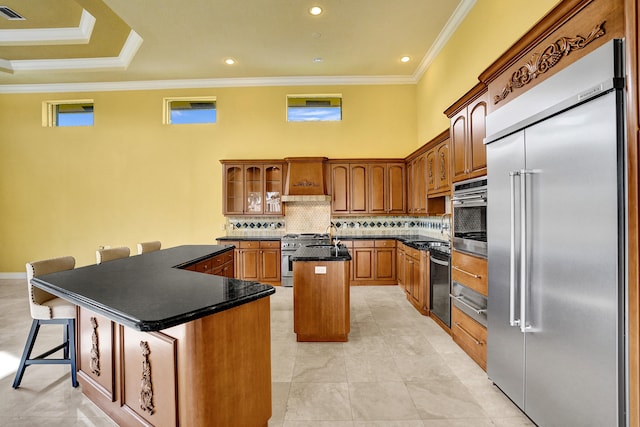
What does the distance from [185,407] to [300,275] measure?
1.70 m

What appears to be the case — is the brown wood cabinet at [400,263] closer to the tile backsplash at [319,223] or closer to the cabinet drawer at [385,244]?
the cabinet drawer at [385,244]

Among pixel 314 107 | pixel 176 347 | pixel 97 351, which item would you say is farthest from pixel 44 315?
pixel 314 107

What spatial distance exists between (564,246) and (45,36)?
7447 mm

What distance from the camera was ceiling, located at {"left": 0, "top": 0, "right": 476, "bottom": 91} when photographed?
12.7 ft

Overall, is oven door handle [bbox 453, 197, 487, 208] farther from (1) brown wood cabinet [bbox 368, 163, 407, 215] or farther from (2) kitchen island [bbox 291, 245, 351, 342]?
(1) brown wood cabinet [bbox 368, 163, 407, 215]

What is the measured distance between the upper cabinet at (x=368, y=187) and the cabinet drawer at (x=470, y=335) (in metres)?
2.92

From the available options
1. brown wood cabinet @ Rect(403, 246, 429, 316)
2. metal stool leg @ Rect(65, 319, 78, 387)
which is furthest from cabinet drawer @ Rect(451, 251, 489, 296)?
metal stool leg @ Rect(65, 319, 78, 387)

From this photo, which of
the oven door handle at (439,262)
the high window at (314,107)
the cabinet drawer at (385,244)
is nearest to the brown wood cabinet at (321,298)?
the oven door handle at (439,262)

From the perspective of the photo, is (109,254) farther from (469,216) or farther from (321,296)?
(469,216)

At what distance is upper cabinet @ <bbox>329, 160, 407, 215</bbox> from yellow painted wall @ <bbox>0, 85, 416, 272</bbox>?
486mm

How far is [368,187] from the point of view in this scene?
5.66 m

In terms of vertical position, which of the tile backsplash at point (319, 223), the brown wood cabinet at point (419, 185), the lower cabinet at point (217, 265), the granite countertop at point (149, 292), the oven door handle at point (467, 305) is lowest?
the oven door handle at point (467, 305)

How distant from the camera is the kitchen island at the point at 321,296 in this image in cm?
295

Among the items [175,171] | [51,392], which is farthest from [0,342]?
[175,171]
